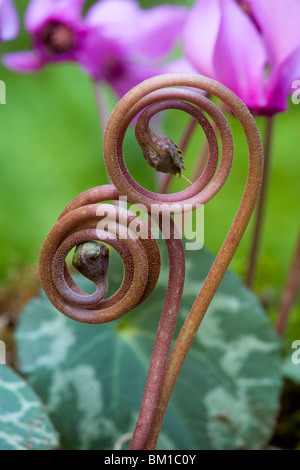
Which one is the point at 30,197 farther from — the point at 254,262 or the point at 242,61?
the point at 242,61

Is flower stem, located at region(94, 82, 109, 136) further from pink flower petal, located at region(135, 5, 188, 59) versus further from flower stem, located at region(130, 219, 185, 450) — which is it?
flower stem, located at region(130, 219, 185, 450)

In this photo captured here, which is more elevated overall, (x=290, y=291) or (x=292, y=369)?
(x=290, y=291)

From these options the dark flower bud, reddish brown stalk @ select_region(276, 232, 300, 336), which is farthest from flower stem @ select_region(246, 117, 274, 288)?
the dark flower bud

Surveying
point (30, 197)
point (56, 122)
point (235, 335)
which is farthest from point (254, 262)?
point (56, 122)

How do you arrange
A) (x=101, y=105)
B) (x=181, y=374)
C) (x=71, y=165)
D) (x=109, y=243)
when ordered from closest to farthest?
(x=109, y=243), (x=181, y=374), (x=101, y=105), (x=71, y=165)

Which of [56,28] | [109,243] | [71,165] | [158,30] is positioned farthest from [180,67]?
[71,165]

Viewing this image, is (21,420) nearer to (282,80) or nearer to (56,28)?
(282,80)
